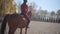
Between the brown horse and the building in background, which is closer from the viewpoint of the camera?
the brown horse

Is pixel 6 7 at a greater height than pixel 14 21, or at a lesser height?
lesser

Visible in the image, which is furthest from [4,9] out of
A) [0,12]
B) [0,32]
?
[0,32]

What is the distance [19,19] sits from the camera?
3578 millimetres

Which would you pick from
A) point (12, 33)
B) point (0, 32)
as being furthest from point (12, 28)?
point (0, 32)

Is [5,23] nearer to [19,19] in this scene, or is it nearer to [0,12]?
[19,19]

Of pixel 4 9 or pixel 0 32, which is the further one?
pixel 4 9

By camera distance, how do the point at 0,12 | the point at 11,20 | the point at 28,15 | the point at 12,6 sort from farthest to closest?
the point at 12,6, the point at 0,12, the point at 28,15, the point at 11,20

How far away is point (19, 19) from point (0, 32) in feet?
2.25

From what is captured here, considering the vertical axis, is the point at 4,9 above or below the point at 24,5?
below

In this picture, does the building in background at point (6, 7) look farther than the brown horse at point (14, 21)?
Yes

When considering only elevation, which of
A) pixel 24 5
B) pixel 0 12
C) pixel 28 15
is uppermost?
pixel 24 5

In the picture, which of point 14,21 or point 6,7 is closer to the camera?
point 14,21

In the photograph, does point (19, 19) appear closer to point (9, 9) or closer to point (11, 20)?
point (11, 20)

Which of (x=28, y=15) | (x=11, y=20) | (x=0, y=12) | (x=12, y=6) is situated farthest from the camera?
(x=12, y=6)
